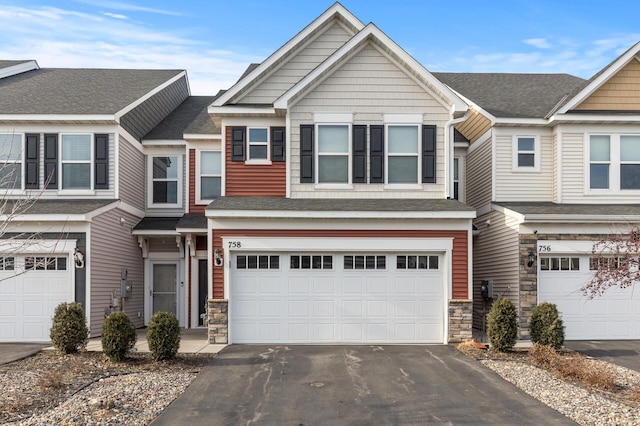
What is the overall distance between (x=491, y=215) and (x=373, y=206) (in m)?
4.46

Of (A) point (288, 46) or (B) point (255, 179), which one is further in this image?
(A) point (288, 46)

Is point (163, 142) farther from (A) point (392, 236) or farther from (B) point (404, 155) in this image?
(A) point (392, 236)

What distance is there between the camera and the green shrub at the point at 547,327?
1330 cm

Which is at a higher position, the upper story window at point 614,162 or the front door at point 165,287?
the upper story window at point 614,162

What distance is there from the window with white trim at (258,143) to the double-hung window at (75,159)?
15.3 ft

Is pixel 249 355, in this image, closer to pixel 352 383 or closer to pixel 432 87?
pixel 352 383

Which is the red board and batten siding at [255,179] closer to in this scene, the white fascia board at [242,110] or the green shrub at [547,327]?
the white fascia board at [242,110]

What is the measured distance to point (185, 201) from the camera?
19.0 meters

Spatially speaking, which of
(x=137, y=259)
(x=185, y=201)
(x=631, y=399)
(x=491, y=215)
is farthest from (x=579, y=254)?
(x=137, y=259)

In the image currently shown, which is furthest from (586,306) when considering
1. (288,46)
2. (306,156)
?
(288,46)

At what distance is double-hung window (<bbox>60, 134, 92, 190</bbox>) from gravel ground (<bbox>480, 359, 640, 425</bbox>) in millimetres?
11731

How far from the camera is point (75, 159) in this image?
54.7 ft

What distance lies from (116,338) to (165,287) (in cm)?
712

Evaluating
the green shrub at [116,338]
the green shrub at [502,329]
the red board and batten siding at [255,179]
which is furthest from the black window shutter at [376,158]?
the green shrub at [116,338]
